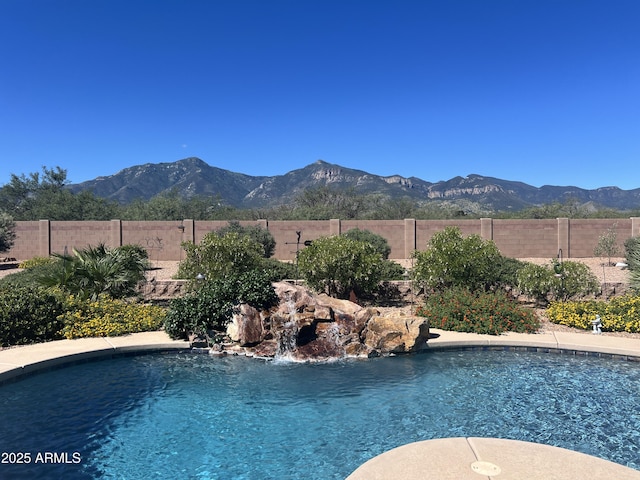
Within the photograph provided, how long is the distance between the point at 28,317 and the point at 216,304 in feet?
13.1

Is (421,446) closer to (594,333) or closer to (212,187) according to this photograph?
(594,333)

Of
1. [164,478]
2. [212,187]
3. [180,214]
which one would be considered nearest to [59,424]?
[164,478]

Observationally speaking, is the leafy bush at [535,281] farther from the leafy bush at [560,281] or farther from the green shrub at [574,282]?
the green shrub at [574,282]

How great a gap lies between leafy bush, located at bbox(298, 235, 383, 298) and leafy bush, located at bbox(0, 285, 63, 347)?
6365mm

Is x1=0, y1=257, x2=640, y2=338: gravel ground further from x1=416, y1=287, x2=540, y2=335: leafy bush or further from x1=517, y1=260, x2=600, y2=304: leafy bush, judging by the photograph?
x1=517, y1=260, x2=600, y2=304: leafy bush

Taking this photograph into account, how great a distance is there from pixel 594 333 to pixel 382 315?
514cm

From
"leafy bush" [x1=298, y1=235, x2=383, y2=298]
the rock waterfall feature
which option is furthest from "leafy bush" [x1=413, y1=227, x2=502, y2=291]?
the rock waterfall feature

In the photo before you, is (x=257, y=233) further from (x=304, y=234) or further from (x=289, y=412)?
(x=289, y=412)

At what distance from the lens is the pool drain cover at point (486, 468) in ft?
14.7

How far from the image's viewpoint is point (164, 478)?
5145 mm

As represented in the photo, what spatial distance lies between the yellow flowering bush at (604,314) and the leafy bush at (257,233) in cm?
1766

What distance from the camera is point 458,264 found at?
44.0 ft

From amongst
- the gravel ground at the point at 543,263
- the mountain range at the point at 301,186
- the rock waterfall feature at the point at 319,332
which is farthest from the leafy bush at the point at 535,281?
the mountain range at the point at 301,186

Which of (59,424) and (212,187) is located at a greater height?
(212,187)
